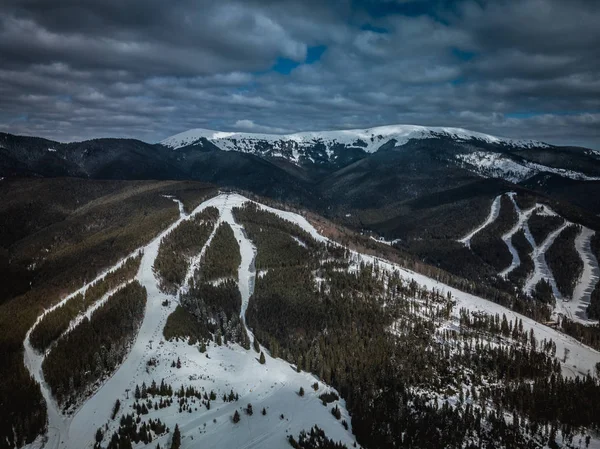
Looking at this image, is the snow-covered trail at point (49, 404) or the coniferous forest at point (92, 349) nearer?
the snow-covered trail at point (49, 404)

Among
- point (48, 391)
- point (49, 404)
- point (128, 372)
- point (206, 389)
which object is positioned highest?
point (128, 372)

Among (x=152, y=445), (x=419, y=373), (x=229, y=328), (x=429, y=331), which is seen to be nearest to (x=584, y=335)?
(x=429, y=331)

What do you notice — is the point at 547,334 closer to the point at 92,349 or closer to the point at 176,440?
the point at 176,440

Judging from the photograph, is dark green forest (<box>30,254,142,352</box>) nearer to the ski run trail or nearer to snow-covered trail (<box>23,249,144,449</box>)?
snow-covered trail (<box>23,249,144,449</box>)

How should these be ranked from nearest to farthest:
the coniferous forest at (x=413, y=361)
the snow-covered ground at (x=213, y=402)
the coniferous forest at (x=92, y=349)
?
the snow-covered ground at (x=213, y=402) < the coniferous forest at (x=92, y=349) < the coniferous forest at (x=413, y=361)

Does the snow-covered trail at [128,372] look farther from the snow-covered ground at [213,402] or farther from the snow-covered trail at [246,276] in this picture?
the snow-covered trail at [246,276]

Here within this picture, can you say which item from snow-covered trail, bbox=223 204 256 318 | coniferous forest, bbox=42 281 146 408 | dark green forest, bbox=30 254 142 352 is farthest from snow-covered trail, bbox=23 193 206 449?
snow-covered trail, bbox=223 204 256 318

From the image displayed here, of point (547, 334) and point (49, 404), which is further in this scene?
point (547, 334)

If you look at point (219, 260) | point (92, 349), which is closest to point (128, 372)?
point (92, 349)

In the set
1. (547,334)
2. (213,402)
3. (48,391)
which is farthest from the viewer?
(547,334)

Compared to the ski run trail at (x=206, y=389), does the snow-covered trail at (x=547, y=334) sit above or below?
below

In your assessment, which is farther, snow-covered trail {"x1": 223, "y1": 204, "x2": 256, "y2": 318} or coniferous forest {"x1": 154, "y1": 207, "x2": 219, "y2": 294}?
snow-covered trail {"x1": 223, "y1": 204, "x2": 256, "y2": 318}

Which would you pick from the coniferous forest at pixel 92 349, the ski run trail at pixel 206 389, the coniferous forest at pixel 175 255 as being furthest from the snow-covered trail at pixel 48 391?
the coniferous forest at pixel 175 255
